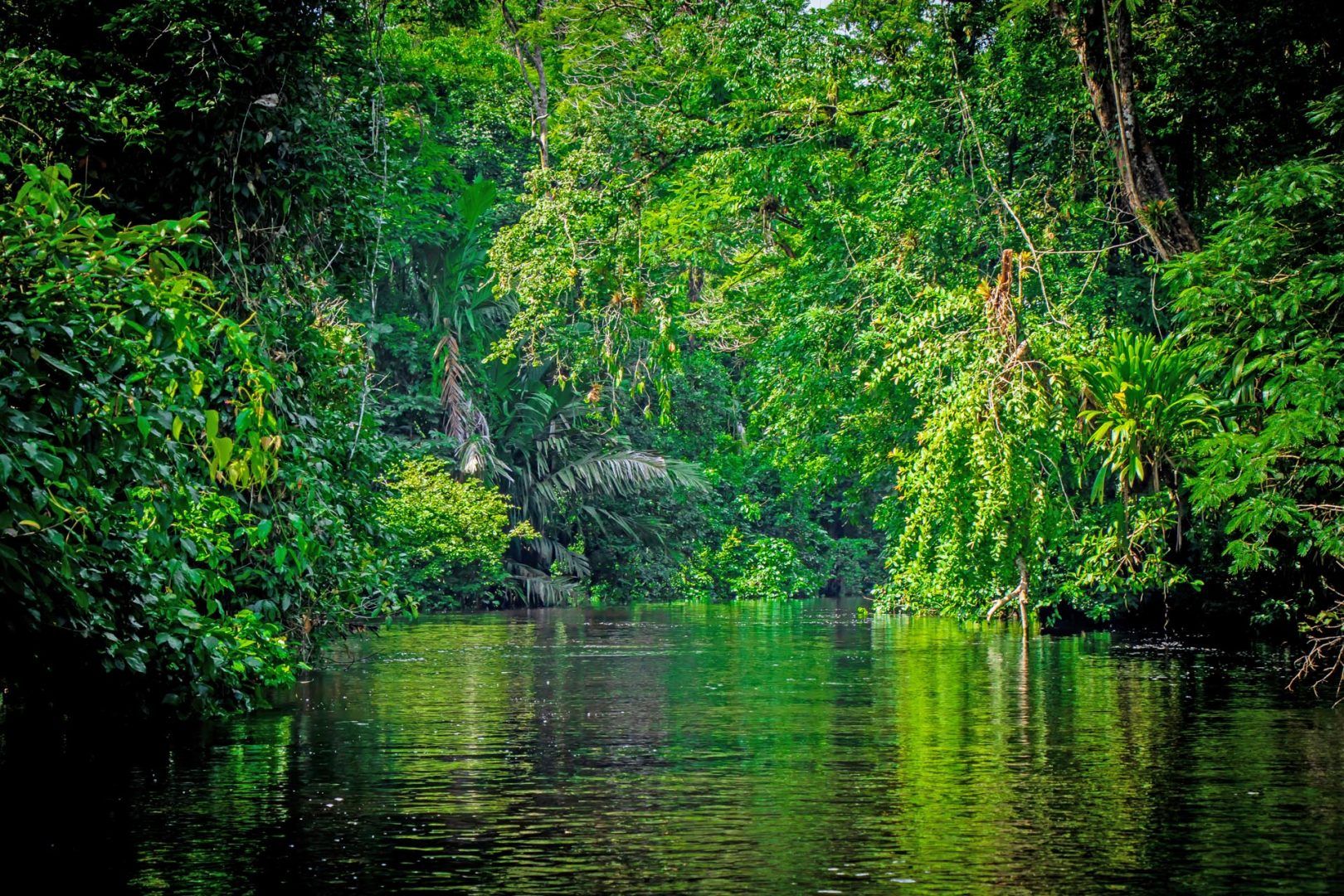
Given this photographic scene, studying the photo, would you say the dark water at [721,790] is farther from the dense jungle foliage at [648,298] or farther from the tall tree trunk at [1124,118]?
the tall tree trunk at [1124,118]

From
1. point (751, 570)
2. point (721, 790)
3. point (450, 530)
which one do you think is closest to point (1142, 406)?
point (721, 790)

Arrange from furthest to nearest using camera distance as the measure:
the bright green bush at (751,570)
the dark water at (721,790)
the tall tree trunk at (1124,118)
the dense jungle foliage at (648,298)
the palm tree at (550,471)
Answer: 1. the bright green bush at (751,570)
2. the palm tree at (550,471)
3. the tall tree trunk at (1124,118)
4. the dense jungle foliage at (648,298)
5. the dark water at (721,790)

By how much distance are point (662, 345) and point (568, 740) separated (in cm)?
2031

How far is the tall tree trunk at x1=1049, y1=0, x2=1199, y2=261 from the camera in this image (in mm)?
18438

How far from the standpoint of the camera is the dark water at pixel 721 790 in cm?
658

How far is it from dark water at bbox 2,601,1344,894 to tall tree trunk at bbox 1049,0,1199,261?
221 inches

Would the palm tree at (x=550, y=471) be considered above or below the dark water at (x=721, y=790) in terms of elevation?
above

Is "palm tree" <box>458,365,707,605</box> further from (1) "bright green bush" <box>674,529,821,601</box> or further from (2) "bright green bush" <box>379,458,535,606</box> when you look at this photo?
(1) "bright green bush" <box>674,529,821,601</box>

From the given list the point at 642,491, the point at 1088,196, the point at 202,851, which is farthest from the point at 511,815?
the point at 642,491

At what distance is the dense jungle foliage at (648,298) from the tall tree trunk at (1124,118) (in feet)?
0.21

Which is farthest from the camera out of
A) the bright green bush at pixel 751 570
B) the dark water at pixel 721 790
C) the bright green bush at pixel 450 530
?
the bright green bush at pixel 751 570

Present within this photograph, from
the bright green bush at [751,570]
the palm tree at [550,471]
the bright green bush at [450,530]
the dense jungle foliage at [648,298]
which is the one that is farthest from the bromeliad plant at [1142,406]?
the bright green bush at [751,570]

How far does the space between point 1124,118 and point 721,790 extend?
497 inches

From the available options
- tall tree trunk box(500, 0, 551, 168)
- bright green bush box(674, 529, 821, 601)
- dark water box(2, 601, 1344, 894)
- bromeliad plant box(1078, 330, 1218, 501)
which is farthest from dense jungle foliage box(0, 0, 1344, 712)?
bright green bush box(674, 529, 821, 601)
